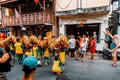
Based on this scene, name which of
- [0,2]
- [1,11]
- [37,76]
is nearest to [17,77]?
[37,76]

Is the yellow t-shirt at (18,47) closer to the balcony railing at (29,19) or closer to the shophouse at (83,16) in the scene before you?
the shophouse at (83,16)

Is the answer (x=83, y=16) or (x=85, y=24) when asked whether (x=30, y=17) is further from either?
(x=85, y=24)

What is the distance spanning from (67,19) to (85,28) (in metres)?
2.11

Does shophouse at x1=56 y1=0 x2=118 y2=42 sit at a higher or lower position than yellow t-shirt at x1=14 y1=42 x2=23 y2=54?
higher

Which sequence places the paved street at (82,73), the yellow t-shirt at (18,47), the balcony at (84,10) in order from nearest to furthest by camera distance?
the paved street at (82,73) < the yellow t-shirt at (18,47) < the balcony at (84,10)

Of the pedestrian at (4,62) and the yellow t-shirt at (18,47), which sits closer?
the pedestrian at (4,62)

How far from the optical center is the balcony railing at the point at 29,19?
66.1ft

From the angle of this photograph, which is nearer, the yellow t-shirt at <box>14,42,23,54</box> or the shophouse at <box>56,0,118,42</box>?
the yellow t-shirt at <box>14,42,23,54</box>

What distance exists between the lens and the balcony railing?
66.1ft

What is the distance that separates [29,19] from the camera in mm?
21578

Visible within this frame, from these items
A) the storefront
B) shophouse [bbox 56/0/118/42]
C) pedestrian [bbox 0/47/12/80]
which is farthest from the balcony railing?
pedestrian [bbox 0/47/12/80]

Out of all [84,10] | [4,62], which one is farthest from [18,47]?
[84,10]

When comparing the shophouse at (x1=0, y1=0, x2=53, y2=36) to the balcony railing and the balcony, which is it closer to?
the balcony railing

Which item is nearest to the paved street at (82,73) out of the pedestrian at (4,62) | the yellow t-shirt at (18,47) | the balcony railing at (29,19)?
the yellow t-shirt at (18,47)
